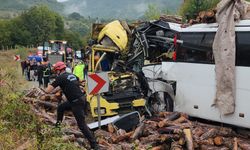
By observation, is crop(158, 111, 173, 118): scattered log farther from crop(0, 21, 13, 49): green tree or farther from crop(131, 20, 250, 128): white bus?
crop(0, 21, 13, 49): green tree

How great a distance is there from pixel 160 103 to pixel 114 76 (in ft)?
4.97

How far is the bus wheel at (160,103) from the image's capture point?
1196 centimetres

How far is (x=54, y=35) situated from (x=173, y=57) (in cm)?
8146

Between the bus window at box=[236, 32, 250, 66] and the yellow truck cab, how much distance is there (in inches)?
134

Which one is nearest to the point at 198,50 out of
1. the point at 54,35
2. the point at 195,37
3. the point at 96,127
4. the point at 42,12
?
the point at 195,37

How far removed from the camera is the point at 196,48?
10797 millimetres

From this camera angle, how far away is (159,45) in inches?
508

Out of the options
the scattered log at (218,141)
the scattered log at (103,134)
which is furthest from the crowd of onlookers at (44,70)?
the scattered log at (218,141)

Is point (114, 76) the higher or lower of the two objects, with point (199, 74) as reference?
lower

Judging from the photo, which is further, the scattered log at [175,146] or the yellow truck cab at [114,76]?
the yellow truck cab at [114,76]

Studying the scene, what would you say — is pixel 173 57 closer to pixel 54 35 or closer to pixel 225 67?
pixel 225 67

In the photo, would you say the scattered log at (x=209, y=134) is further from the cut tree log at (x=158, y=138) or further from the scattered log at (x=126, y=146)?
the scattered log at (x=126, y=146)

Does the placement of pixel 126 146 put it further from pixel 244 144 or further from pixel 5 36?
pixel 5 36

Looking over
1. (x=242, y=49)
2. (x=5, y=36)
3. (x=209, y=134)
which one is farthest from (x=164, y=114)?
(x=5, y=36)
